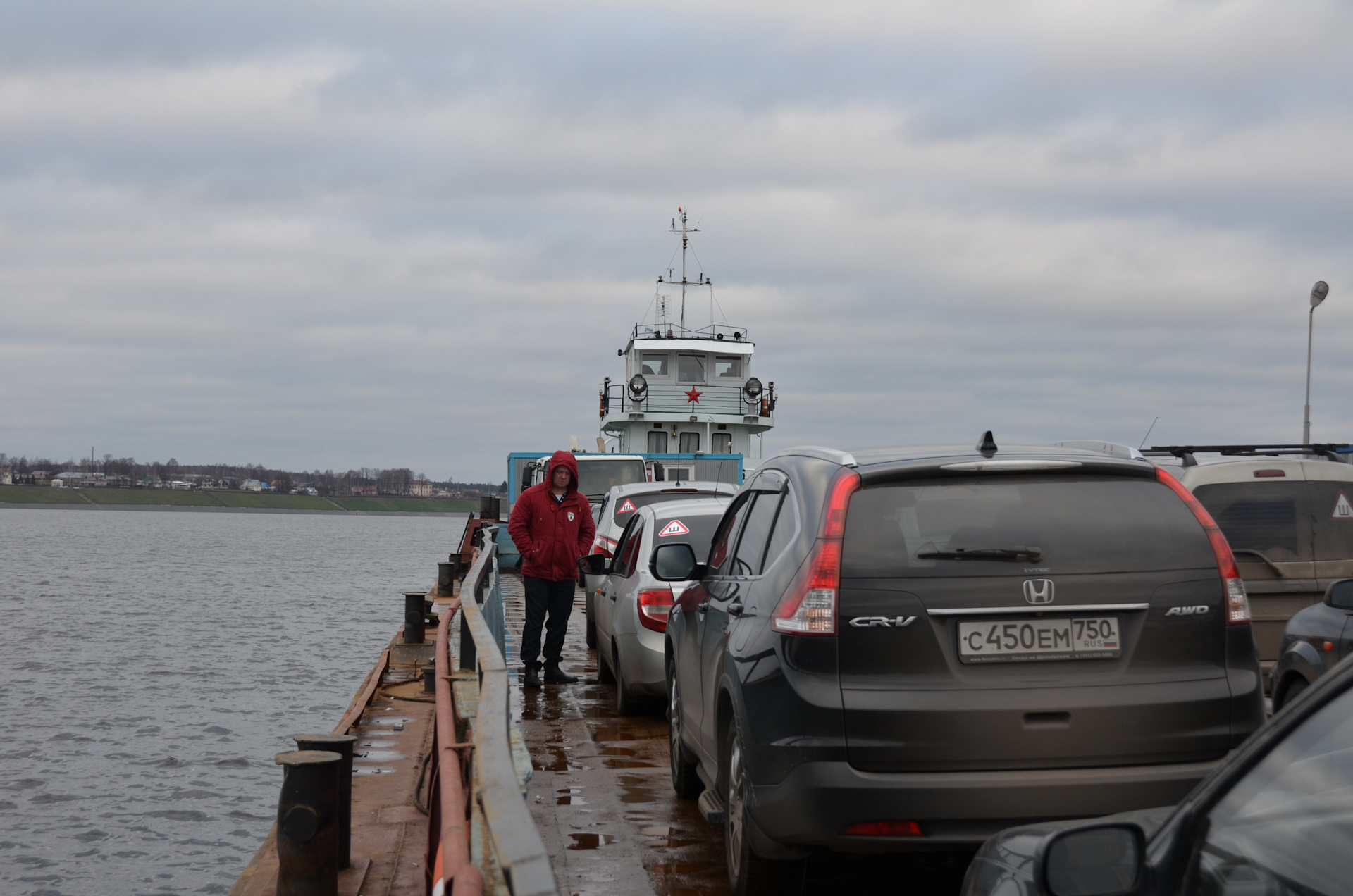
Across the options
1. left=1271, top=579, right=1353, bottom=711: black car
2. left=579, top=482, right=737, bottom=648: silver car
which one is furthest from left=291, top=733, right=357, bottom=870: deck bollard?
left=579, top=482, right=737, bottom=648: silver car

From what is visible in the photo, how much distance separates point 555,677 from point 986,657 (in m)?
7.61

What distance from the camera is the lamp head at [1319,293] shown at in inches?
859

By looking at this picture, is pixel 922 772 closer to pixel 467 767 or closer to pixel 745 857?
pixel 745 857

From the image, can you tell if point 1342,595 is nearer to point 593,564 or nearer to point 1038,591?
point 1038,591

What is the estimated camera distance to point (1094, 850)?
2.25 metres

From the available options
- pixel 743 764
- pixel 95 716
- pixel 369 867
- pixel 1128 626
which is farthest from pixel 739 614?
pixel 95 716

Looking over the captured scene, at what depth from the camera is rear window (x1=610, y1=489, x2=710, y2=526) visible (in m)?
16.7

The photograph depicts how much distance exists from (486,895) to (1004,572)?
2.06 meters

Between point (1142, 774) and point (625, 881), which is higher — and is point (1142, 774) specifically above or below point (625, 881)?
above

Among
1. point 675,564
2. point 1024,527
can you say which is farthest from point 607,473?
point 1024,527

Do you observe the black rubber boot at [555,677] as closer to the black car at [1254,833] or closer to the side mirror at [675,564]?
the side mirror at [675,564]

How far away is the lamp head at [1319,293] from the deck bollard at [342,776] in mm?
20254

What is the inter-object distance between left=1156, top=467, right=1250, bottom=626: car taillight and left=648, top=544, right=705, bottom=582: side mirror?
7.48 feet

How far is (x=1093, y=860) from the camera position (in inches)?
88.4
